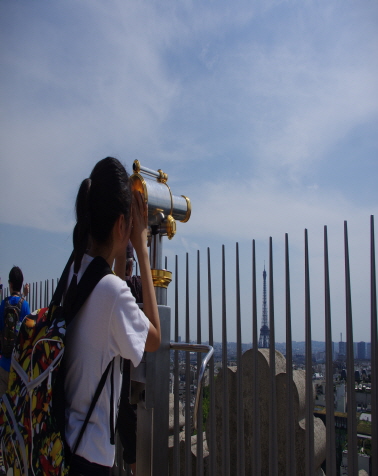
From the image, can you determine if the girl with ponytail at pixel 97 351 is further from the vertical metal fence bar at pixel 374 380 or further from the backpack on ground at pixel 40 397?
the vertical metal fence bar at pixel 374 380

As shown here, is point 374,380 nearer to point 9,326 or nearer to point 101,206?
point 101,206

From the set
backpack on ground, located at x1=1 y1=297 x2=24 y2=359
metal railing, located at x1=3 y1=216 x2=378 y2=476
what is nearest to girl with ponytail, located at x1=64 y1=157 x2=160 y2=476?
metal railing, located at x1=3 y1=216 x2=378 y2=476

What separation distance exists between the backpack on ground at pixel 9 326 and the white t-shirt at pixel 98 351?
3172 mm

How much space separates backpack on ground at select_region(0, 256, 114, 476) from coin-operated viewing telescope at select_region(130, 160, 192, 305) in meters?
0.66

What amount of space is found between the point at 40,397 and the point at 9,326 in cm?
338

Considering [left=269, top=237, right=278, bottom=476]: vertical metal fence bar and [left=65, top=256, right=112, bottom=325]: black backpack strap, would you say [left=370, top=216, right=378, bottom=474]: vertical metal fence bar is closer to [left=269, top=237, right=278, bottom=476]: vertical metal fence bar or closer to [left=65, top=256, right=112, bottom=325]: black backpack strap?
[left=269, top=237, right=278, bottom=476]: vertical metal fence bar

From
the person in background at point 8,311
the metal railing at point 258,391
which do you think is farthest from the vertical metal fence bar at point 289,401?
the person in background at point 8,311

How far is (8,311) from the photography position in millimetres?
4297

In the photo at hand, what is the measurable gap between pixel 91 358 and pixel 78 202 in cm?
55

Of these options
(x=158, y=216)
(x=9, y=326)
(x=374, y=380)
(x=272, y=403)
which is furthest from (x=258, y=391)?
(x=9, y=326)

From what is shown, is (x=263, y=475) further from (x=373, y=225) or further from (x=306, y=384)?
(x=373, y=225)

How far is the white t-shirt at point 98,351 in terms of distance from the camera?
1216 mm

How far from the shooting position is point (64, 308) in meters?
1.29

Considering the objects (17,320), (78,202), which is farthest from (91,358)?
(17,320)
